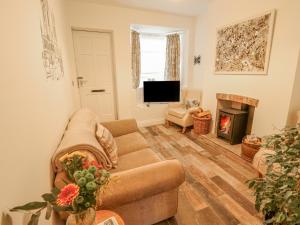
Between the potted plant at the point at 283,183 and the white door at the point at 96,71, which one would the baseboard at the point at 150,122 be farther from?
the potted plant at the point at 283,183

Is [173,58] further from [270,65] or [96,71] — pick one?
[270,65]

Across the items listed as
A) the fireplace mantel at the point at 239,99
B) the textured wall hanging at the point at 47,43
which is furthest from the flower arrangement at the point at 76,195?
the fireplace mantel at the point at 239,99

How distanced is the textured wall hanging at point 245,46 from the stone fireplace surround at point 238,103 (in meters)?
0.44

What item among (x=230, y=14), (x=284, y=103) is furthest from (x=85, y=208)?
(x=230, y=14)

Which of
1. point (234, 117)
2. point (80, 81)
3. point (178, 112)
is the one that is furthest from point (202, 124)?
point (80, 81)

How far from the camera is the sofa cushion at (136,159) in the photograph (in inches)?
66.5

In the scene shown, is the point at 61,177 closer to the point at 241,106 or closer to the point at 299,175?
the point at 299,175

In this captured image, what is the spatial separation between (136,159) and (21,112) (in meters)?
1.23

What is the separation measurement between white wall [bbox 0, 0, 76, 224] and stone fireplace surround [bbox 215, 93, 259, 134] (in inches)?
114

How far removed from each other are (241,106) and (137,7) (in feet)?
9.37

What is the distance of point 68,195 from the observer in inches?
24.9

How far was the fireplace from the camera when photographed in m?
2.98

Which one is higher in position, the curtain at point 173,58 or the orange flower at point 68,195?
the curtain at point 173,58

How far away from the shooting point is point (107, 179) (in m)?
0.77
